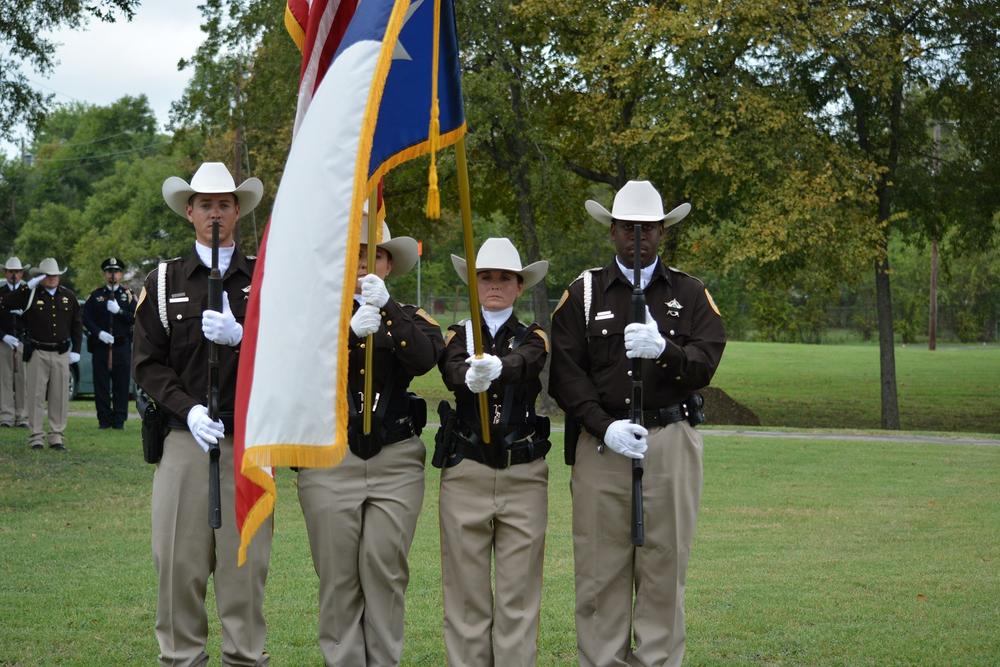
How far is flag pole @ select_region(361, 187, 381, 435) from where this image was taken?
555cm

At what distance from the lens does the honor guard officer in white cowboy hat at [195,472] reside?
5664mm

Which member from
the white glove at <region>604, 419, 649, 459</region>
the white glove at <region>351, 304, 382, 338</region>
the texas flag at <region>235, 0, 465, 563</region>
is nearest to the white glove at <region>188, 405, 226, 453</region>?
the texas flag at <region>235, 0, 465, 563</region>

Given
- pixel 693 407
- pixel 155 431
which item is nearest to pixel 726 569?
pixel 693 407

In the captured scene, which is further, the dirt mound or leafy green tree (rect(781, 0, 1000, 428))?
the dirt mound

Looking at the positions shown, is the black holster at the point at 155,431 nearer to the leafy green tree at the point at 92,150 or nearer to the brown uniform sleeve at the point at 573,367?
the brown uniform sleeve at the point at 573,367

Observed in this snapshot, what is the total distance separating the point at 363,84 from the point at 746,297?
2206 inches

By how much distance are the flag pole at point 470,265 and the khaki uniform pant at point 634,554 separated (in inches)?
21.2

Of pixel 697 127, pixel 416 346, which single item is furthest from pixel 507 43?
pixel 416 346

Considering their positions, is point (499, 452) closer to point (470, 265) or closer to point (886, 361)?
point (470, 265)

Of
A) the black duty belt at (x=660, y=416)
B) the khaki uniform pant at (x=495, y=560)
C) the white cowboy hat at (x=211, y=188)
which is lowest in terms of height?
the khaki uniform pant at (x=495, y=560)

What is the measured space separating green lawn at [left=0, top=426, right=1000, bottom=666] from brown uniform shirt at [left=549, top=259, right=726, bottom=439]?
5.60 feet

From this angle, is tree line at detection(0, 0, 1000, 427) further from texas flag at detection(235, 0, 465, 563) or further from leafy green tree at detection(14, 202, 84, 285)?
leafy green tree at detection(14, 202, 84, 285)

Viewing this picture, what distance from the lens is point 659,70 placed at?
22547 millimetres

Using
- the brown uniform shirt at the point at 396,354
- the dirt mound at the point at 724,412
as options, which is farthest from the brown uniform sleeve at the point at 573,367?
the dirt mound at the point at 724,412
